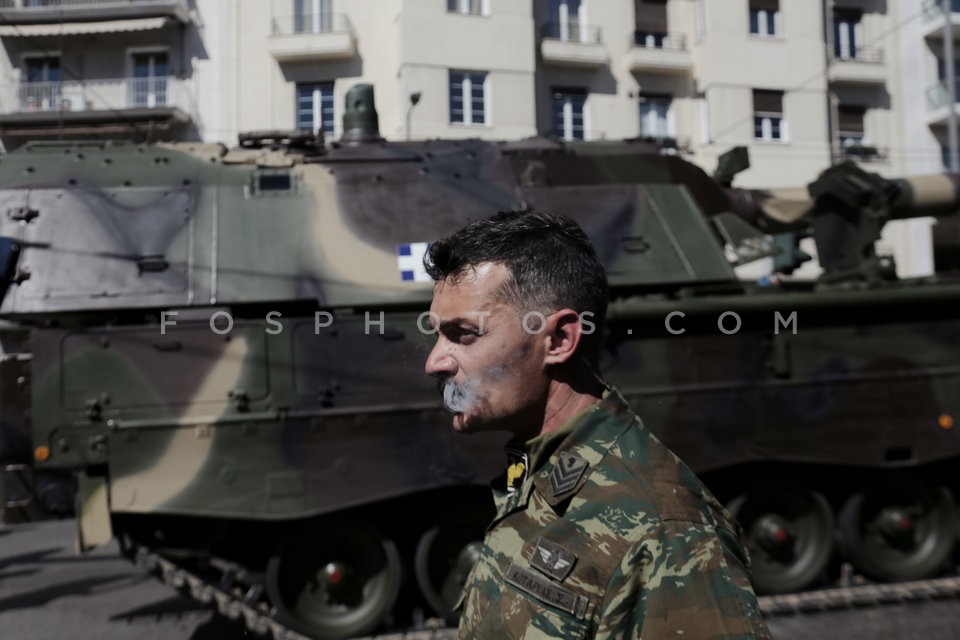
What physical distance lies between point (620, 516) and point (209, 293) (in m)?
4.37

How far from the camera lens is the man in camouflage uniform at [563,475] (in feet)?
3.94

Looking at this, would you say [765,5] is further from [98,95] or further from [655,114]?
[98,95]

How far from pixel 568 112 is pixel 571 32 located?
5.16ft

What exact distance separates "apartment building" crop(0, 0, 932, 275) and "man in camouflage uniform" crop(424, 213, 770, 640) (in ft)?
42.0

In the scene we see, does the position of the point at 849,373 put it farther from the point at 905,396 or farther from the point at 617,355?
the point at 617,355

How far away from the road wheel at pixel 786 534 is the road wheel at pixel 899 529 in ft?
0.65

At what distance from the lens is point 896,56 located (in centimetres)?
1909

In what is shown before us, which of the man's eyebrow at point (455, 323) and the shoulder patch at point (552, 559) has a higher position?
the man's eyebrow at point (455, 323)

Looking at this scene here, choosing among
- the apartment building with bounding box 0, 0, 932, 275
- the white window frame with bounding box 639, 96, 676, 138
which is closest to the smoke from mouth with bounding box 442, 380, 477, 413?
the apartment building with bounding box 0, 0, 932, 275

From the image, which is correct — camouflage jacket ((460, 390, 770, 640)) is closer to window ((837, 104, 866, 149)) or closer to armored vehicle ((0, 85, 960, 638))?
armored vehicle ((0, 85, 960, 638))

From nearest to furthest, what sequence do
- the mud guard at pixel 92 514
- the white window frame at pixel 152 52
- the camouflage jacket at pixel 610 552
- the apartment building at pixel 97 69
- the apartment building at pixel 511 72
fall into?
the camouflage jacket at pixel 610 552 → the mud guard at pixel 92 514 → the apartment building at pixel 511 72 → the apartment building at pixel 97 69 → the white window frame at pixel 152 52

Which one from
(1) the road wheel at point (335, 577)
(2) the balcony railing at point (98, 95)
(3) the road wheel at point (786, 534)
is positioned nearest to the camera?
(1) the road wheel at point (335, 577)

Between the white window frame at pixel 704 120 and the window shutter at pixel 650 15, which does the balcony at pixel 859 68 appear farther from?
the window shutter at pixel 650 15

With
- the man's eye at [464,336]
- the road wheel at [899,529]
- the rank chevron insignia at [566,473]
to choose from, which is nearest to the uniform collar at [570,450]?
the rank chevron insignia at [566,473]
